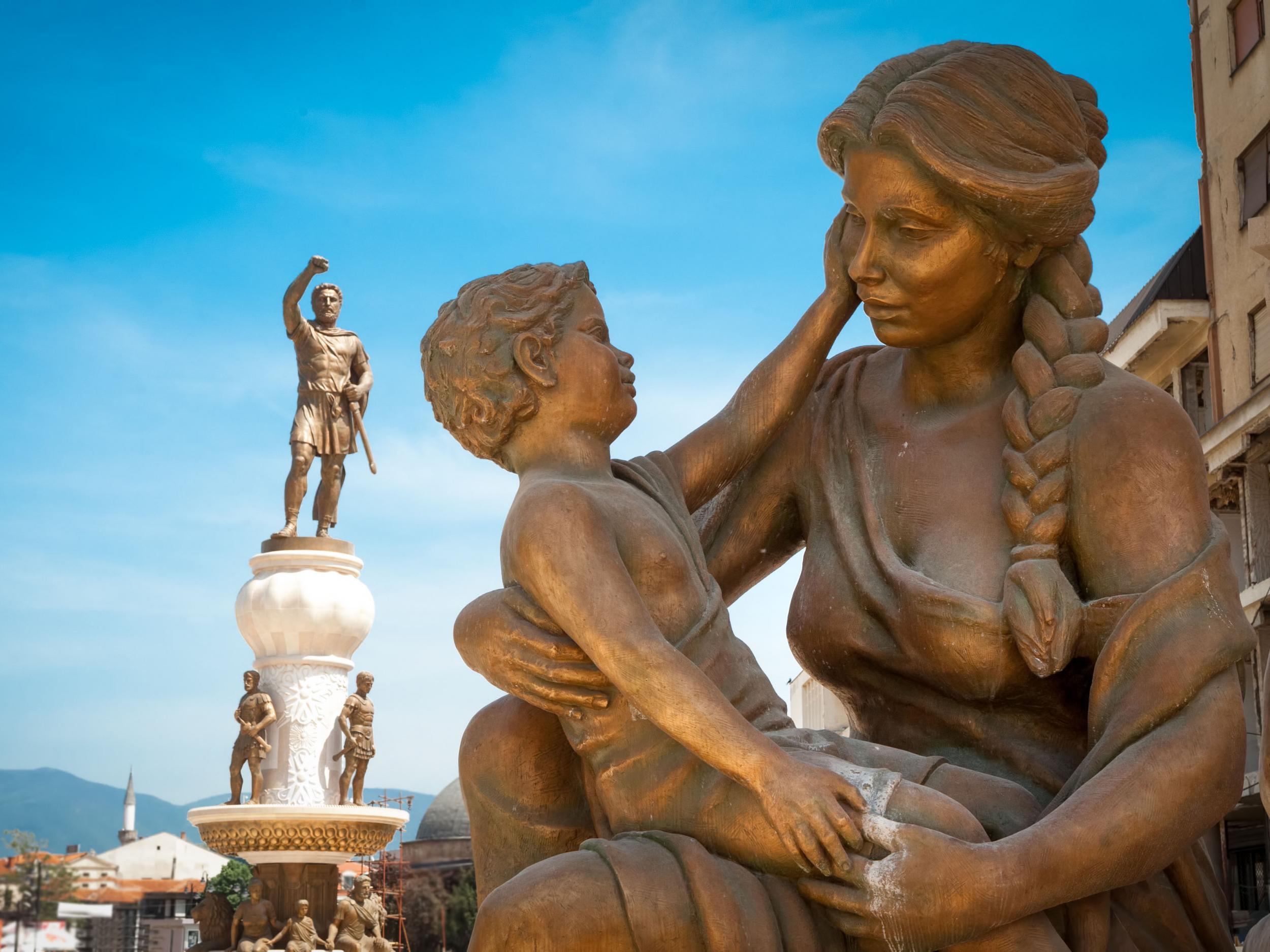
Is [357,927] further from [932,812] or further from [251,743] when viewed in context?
[932,812]

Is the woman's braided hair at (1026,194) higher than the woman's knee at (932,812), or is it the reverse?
the woman's braided hair at (1026,194)

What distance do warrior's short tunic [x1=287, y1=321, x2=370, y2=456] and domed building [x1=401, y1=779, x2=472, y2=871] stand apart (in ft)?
103

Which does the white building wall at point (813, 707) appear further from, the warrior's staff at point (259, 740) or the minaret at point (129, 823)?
the minaret at point (129, 823)

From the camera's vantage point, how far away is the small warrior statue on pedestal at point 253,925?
1897cm

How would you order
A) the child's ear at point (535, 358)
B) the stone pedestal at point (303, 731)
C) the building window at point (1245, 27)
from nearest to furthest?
the child's ear at point (535, 358)
the stone pedestal at point (303, 731)
the building window at point (1245, 27)

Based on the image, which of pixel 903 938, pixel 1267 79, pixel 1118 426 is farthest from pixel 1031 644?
pixel 1267 79

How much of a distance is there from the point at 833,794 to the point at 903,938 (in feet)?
0.82

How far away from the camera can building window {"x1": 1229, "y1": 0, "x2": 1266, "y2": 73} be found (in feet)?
69.8

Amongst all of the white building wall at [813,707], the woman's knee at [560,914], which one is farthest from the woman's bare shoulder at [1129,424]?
the white building wall at [813,707]

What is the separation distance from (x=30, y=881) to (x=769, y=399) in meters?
29.3

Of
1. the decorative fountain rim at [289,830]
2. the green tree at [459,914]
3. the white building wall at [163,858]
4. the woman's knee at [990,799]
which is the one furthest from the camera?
the white building wall at [163,858]

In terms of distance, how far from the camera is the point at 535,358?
10.3 feet

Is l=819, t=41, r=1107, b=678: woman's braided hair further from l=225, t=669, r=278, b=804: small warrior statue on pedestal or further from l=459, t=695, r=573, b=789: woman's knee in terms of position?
l=225, t=669, r=278, b=804: small warrior statue on pedestal

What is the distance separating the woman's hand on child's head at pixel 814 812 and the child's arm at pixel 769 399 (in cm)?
102
